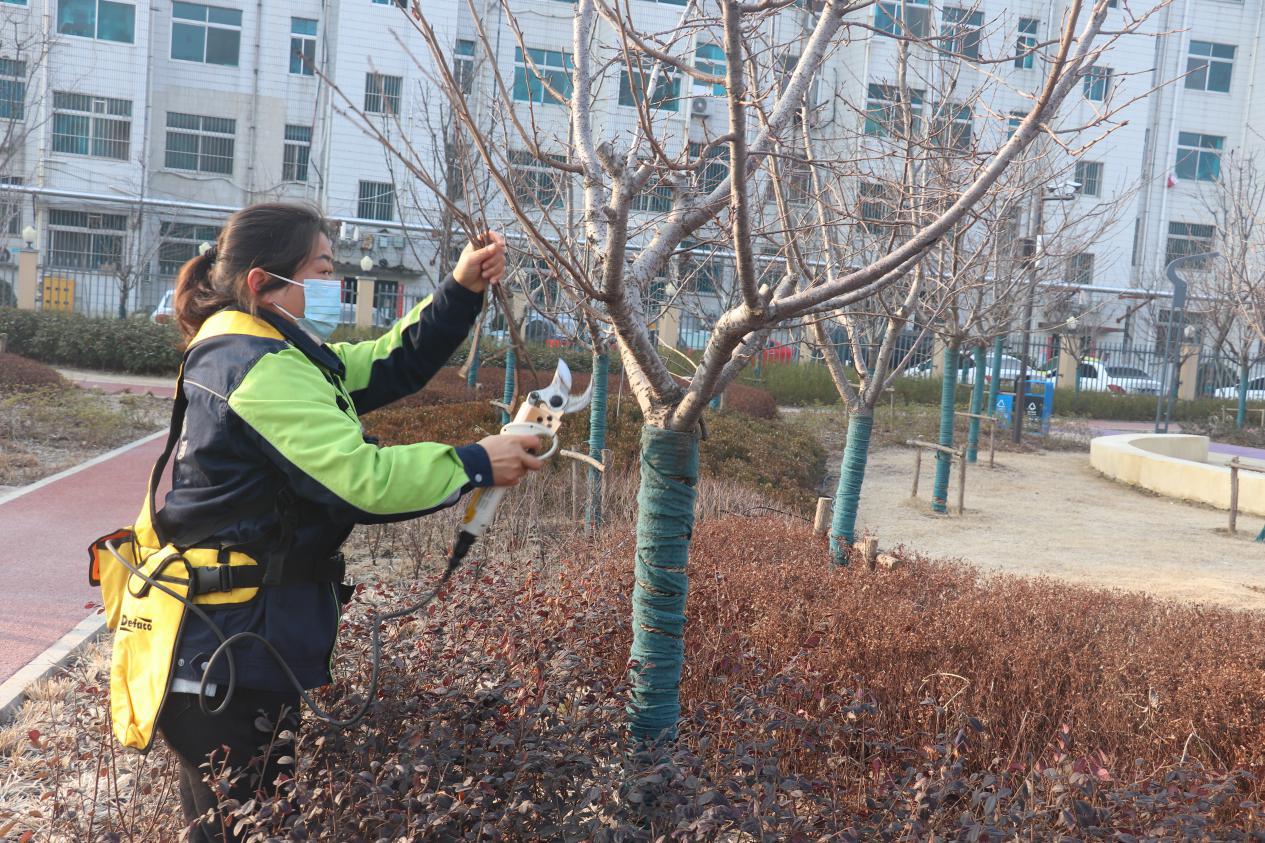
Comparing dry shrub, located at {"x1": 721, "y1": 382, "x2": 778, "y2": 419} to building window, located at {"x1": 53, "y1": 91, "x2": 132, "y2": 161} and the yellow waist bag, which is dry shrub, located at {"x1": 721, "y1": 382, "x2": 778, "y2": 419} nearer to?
the yellow waist bag

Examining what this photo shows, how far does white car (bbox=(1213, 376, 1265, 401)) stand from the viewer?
1192 inches

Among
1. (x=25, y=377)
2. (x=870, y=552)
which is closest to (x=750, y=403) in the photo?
(x=25, y=377)

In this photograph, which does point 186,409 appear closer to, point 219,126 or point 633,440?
point 633,440

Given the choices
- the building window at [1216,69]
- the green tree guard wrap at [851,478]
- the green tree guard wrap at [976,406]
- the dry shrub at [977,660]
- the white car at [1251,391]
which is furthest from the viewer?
the building window at [1216,69]

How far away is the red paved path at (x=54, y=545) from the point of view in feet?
17.6

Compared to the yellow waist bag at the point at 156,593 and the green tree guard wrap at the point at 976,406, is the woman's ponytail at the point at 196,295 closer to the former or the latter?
the yellow waist bag at the point at 156,593

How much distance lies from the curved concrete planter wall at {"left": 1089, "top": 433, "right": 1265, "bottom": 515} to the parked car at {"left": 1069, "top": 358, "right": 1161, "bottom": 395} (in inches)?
508

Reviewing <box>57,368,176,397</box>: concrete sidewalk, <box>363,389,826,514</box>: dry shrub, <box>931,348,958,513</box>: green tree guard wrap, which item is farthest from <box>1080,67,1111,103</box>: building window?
<box>57,368,176,397</box>: concrete sidewalk

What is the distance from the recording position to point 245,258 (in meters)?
2.43

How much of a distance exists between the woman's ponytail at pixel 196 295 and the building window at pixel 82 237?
34.7 metres

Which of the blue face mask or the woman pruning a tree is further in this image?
the blue face mask

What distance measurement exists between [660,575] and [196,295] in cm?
139

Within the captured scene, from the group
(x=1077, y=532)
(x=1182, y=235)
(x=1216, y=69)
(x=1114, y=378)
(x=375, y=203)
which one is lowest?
(x=1077, y=532)

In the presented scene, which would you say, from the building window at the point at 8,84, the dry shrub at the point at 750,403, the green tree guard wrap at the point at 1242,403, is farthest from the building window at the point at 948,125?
the building window at the point at 8,84
